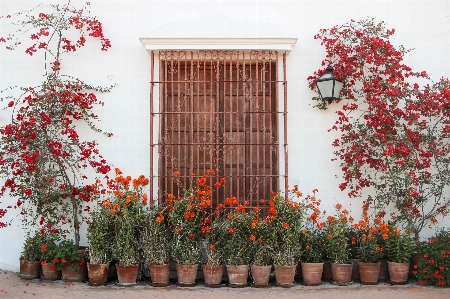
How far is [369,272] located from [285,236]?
1.16m

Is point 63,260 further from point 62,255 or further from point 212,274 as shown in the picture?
point 212,274

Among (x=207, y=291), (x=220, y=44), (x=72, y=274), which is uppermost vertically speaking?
(x=220, y=44)

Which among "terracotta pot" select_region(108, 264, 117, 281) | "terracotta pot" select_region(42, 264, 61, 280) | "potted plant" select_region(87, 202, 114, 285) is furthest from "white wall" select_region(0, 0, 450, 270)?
"terracotta pot" select_region(108, 264, 117, 281)

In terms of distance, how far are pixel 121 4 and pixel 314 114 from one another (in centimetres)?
311

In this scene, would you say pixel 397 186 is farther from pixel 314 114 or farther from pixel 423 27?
pixel 423 27

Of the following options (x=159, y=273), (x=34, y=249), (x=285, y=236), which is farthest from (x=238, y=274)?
(x=34, y=249)

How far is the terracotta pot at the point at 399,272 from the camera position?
7129mm

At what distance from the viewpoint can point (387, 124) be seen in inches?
297

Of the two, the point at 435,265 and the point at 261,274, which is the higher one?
the point at 435,265

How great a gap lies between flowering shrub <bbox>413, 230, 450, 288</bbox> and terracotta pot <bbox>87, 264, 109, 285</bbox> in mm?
3886

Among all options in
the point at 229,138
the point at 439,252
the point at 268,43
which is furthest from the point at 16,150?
the point at 439,252

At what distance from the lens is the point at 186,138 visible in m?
7.94

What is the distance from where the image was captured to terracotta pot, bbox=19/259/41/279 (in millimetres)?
7398

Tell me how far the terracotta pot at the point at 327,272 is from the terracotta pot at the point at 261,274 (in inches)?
30.5
